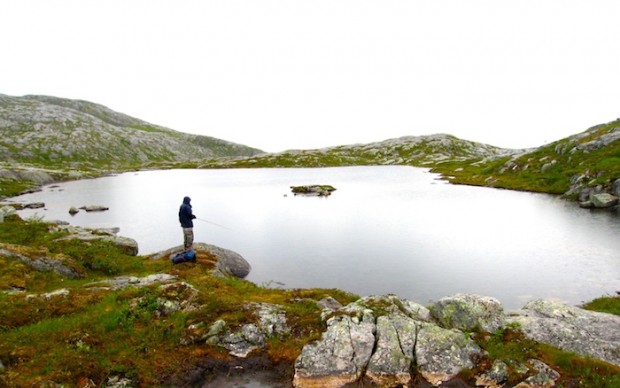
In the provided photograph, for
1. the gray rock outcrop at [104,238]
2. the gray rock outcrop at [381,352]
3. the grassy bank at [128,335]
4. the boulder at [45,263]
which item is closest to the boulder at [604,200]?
the grassy bank at [128,335]

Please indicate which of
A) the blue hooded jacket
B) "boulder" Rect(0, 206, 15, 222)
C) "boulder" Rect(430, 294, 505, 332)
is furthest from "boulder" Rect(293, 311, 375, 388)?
"boulder" Rect(0, 206, 15, 222)

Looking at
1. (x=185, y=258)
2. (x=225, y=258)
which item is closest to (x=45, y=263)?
(x=185, y=258)

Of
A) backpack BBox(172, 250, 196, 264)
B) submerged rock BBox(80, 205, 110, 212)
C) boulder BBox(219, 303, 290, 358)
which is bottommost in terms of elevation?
submerged rock BBox(80, 205, 110, 212)

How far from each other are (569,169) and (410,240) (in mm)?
63777

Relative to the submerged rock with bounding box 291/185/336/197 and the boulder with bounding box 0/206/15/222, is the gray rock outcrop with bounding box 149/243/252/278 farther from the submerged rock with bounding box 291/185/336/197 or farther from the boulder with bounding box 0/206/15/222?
the submerged rock with bounding box 291/185/336/197

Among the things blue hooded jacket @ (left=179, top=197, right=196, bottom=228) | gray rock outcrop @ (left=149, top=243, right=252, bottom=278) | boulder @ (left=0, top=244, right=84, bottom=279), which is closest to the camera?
boulder @ (left=0, top=244, right=84, bottom=279)

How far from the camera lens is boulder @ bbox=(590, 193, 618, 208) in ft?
195

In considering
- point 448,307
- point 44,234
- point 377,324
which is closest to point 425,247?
point 448,307

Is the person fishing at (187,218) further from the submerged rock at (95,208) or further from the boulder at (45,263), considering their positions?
the submerged rock at (95,208)

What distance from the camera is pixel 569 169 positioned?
83188 mm

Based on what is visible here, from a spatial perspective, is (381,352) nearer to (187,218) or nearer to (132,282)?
(132,282)

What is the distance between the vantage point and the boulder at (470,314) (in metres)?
17.5

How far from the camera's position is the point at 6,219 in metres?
35.1

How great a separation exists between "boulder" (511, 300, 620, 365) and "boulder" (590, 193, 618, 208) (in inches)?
2038
